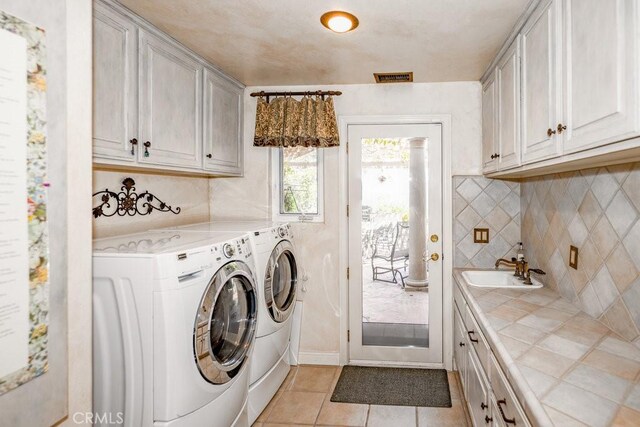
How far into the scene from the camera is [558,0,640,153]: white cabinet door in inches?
39.6

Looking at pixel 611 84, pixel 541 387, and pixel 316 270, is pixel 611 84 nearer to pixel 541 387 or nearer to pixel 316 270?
pixel 541 387

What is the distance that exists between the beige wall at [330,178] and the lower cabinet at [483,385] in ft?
3.49

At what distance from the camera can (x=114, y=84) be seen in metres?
1.76

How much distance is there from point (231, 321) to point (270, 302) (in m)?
0.48

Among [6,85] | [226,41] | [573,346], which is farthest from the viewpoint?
[226,41]

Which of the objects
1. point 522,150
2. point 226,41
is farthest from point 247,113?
point 522,150

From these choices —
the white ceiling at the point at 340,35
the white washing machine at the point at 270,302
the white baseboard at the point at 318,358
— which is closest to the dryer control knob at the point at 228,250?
the white washing machine at the point at 270,302

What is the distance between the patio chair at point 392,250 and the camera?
3.12 metres

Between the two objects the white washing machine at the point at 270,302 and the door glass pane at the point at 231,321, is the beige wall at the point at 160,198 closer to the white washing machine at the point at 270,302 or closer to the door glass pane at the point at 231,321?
the white washing machine at the point at 270,302

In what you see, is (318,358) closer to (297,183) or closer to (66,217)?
(297,183)

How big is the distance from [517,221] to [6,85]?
3.07 meters

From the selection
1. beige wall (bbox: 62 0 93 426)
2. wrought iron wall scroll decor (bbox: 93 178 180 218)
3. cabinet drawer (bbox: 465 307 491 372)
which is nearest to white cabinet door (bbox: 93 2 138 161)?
wrought iron wall scroll decor (bbox: 93 178 180 218)

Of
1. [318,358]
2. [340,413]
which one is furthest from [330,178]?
[340,413]

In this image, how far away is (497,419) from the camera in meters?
1.49
